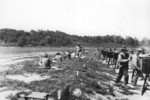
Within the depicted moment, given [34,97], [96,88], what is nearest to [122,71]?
[96,88]

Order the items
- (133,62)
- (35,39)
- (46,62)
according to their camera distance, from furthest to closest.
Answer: (35,39) → (46,62) → (133,62)

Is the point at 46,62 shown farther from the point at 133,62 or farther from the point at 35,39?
the point at 35,39

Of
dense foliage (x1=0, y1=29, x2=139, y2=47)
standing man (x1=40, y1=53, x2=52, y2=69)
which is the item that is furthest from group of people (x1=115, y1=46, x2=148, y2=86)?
dense foliage (x1=0, y1=29, x2=139, y2=47)

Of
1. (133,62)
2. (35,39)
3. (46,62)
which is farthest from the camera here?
(35,39)

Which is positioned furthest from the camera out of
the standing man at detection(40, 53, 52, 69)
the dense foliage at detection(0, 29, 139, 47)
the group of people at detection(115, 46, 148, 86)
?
the dense foliage at detection(0, 29, 139, 47)

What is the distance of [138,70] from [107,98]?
2.75 meters

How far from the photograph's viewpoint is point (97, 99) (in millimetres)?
9172

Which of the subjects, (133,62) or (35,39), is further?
(35,39)

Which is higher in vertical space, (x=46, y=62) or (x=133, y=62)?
(x=133, y=62)

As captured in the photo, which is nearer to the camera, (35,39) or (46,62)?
(46,62)

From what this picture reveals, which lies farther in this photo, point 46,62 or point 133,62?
point 46,62

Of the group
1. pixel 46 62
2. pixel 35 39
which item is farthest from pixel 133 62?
pixel 35 39

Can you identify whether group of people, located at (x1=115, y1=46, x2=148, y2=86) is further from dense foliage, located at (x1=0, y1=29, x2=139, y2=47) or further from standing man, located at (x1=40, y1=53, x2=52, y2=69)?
dense foliage, located at (x1=0, y1=29, x2=139, y2=47)

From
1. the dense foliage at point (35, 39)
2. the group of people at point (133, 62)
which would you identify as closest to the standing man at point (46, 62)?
the group of people at point (133, 62)
